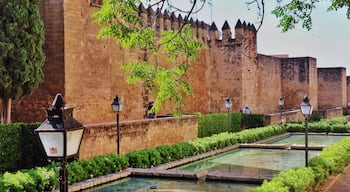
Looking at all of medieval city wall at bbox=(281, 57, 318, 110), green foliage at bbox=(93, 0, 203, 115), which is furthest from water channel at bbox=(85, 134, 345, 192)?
medieval city wall at bbox=(281, 57, 318, 110)

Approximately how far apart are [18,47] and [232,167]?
629 centimetres

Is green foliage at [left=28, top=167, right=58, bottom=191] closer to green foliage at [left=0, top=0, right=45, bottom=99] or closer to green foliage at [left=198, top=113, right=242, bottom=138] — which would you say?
green foliage at [left=0, top=0, right=45, bottom=99]

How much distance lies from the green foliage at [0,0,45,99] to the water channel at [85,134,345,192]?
396 centimetres

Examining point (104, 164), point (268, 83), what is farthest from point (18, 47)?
point (268, 83)

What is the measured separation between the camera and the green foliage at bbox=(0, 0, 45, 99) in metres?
12.7

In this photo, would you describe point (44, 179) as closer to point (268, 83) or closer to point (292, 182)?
point (292, 182)

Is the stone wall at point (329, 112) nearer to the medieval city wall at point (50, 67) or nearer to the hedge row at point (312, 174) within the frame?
the hedge row at point (312, 174)

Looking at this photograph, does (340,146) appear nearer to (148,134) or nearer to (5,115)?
(148,134)

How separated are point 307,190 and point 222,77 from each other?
17.3 m

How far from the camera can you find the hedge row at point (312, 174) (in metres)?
8.06

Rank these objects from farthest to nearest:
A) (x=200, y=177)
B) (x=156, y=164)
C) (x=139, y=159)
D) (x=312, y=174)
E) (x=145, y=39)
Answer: (x=156, y=164) → (x=139, y=159) → (x=200, y=177) → (x=312, y=174) → (x=145, y=39)

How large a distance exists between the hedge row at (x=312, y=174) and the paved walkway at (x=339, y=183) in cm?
14

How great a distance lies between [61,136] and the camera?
11.8 feet

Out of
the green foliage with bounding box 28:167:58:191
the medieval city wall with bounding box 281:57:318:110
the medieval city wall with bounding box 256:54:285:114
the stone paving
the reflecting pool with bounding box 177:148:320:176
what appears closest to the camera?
the green foliage with bounding box 28:167:58:191
